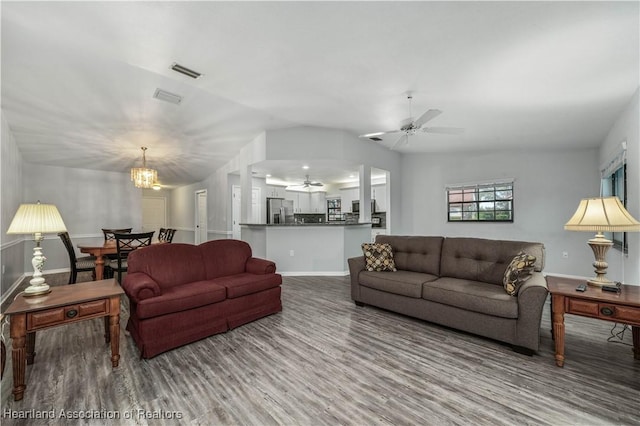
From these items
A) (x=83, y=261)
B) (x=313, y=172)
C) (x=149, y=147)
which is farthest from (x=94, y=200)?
(x=313, y=172)

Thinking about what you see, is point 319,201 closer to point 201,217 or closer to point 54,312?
point 201,217

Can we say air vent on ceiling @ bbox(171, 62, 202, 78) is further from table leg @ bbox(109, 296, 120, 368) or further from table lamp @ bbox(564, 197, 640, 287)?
table lamp @ bbox(564, 197, 640, 287)

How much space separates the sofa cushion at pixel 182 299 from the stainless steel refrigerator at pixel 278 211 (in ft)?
16.5

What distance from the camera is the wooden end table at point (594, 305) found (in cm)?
188

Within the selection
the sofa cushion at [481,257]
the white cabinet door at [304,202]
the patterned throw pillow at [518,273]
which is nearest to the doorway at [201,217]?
the white cabinet door at [304,202]

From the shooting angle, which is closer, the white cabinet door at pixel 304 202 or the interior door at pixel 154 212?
the white cabinet door at pixel 304 202

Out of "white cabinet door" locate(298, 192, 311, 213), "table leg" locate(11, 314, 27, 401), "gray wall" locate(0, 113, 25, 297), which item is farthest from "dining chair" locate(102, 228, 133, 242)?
"white cabinet door" locate(298, 192, 311, 213)

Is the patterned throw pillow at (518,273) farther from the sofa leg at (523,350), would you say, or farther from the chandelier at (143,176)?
the chandelier at (143,176)

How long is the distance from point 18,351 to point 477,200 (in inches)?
277

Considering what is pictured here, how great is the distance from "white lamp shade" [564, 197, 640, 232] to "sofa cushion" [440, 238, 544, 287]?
0.64 m

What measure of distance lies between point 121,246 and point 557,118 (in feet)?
21.5

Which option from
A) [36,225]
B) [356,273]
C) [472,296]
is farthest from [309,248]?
[36,225]

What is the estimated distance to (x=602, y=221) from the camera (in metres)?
2.15

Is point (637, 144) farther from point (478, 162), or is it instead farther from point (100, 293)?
point (100, 293)
